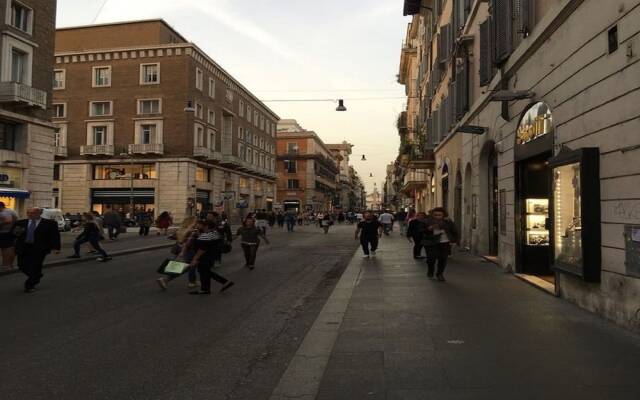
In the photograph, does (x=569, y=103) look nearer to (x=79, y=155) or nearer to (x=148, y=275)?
(x=148, y=275)

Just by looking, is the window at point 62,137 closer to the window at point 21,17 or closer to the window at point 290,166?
the window at point 21,17

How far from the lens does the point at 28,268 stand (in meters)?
10.2

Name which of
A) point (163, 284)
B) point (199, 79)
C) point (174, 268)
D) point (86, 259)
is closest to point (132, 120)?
point (199, 79)

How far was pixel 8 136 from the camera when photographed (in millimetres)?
26000

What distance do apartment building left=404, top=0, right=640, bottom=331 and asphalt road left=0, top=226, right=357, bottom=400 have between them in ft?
12.6

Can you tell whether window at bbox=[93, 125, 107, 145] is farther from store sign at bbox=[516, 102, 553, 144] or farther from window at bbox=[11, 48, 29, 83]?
store sign at bbox=[516, 102, 553, 144]

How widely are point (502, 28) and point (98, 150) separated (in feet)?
146

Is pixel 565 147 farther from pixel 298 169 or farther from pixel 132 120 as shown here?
pixel 298 169

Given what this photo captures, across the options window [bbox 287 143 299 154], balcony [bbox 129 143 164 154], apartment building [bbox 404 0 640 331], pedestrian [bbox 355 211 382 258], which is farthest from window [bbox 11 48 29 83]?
window [bbox 287 143 299 154]

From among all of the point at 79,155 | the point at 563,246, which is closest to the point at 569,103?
the point at 563,246

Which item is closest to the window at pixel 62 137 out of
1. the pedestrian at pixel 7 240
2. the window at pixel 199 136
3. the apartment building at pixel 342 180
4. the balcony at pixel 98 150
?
the balcony at pixel 98 150

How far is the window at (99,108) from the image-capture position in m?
50.8

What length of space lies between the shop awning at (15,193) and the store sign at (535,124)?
22.8 m

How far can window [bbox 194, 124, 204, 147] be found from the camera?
50.3 meters
